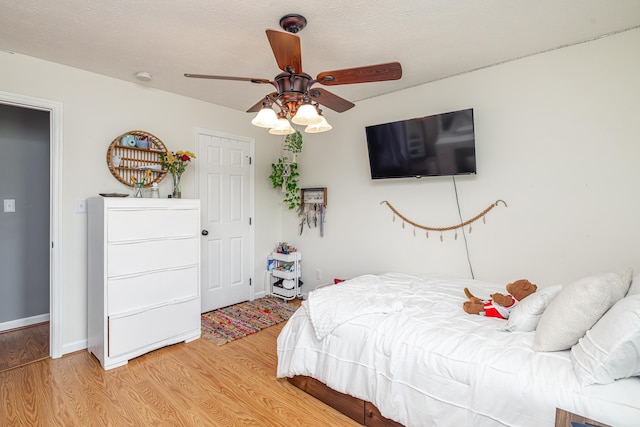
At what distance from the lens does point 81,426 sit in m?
1.86

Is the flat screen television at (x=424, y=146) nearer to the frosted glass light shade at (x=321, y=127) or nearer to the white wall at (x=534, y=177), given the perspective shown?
the white wall at (x=534, y=177)

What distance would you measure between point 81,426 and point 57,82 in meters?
2.57

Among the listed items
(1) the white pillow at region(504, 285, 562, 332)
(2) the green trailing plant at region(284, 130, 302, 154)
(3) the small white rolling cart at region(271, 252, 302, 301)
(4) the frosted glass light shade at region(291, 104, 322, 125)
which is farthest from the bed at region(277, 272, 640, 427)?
(2) the green trailing plant at region(284, 130, 302, 154)

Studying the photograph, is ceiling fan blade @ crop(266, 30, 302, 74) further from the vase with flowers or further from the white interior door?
the white interior door

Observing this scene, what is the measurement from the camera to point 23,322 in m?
3.38

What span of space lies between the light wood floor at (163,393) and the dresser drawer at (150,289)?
46cm

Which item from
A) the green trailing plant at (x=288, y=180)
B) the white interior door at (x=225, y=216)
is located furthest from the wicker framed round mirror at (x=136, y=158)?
the green trailing plant at (x=288, y=180)

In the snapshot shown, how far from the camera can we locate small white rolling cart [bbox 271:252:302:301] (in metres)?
4.14

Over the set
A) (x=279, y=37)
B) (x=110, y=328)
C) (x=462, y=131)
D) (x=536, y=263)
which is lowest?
(x=110, y=328)

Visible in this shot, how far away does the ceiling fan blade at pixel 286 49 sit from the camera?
1596 millimetres

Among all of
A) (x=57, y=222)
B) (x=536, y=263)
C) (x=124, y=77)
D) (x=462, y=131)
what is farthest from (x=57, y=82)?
(x=536, y=263)

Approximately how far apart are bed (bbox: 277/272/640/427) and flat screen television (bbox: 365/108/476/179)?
112cm

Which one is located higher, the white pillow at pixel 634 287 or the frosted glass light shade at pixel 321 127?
the frosted glass light shade at pixel 321 127

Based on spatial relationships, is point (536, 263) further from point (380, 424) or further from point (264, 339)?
point (264, 339)
